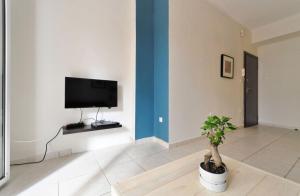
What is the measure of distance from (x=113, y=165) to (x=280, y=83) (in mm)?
4690

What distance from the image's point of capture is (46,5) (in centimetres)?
182

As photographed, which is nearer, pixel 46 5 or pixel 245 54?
pixel 46 5

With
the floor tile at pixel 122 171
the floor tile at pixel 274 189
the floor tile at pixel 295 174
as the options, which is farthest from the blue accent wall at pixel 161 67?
the floor tile at pixel 274 189

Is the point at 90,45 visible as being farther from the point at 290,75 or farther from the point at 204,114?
the point at 290,75

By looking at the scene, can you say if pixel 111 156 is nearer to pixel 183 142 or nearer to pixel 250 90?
pixel 183 142

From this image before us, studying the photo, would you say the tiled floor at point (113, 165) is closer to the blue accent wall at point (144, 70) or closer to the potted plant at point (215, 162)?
the blue accent wall at point (144, 70)

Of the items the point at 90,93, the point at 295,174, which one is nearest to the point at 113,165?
the point at 90,93

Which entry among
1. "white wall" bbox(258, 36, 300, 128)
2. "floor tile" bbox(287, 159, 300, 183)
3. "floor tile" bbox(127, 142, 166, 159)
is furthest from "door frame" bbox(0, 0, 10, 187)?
"white wall" bbox(258, 36, 300, 128)

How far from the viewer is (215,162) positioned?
79cm

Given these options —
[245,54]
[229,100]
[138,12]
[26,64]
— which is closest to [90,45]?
[26,64]

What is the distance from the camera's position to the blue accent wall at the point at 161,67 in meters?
2.39

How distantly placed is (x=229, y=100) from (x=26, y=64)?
12.7ft

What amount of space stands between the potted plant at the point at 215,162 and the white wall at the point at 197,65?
1573mm

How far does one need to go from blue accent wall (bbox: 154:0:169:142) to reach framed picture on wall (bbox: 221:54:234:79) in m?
1.57
